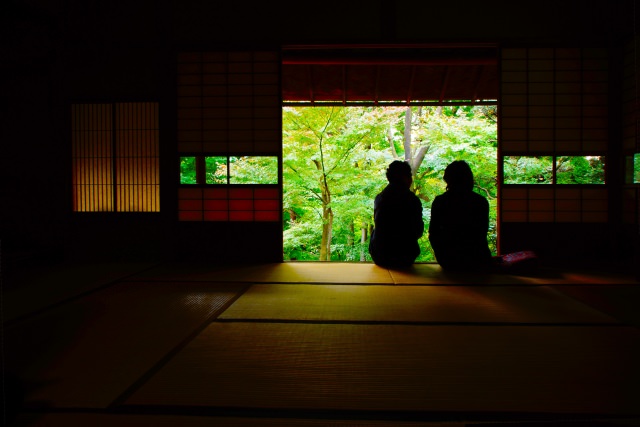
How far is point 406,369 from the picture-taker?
1.77 metres

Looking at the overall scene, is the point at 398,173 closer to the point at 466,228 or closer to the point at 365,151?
the point at 466,228

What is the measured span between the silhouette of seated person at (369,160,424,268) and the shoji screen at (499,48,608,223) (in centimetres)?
117

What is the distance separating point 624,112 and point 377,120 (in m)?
5.27

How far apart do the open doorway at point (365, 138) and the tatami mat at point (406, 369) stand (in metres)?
5.05

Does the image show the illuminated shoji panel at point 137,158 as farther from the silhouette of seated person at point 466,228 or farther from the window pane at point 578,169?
the window pane at point 578,169

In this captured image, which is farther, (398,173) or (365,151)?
(365,151)

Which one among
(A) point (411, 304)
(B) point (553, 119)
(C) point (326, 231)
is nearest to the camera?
(A) point (411, 304)

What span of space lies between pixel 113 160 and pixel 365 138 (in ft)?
18.3

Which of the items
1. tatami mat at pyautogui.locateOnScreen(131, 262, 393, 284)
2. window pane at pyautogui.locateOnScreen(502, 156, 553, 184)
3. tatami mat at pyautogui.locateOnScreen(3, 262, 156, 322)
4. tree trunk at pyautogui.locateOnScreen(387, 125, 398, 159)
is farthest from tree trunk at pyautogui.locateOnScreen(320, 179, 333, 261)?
tatami mat at pyautogui.locateOnScreen(3, 262, 156, 322)

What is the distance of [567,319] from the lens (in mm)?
2443

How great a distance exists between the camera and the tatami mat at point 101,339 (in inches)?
64.1

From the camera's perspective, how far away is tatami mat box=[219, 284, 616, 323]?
250 centimetres

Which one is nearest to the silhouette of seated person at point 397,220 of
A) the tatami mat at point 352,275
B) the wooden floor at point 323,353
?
the tatami mat at point 352,275

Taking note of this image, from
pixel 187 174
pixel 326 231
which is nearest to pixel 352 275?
pixel 187 174
